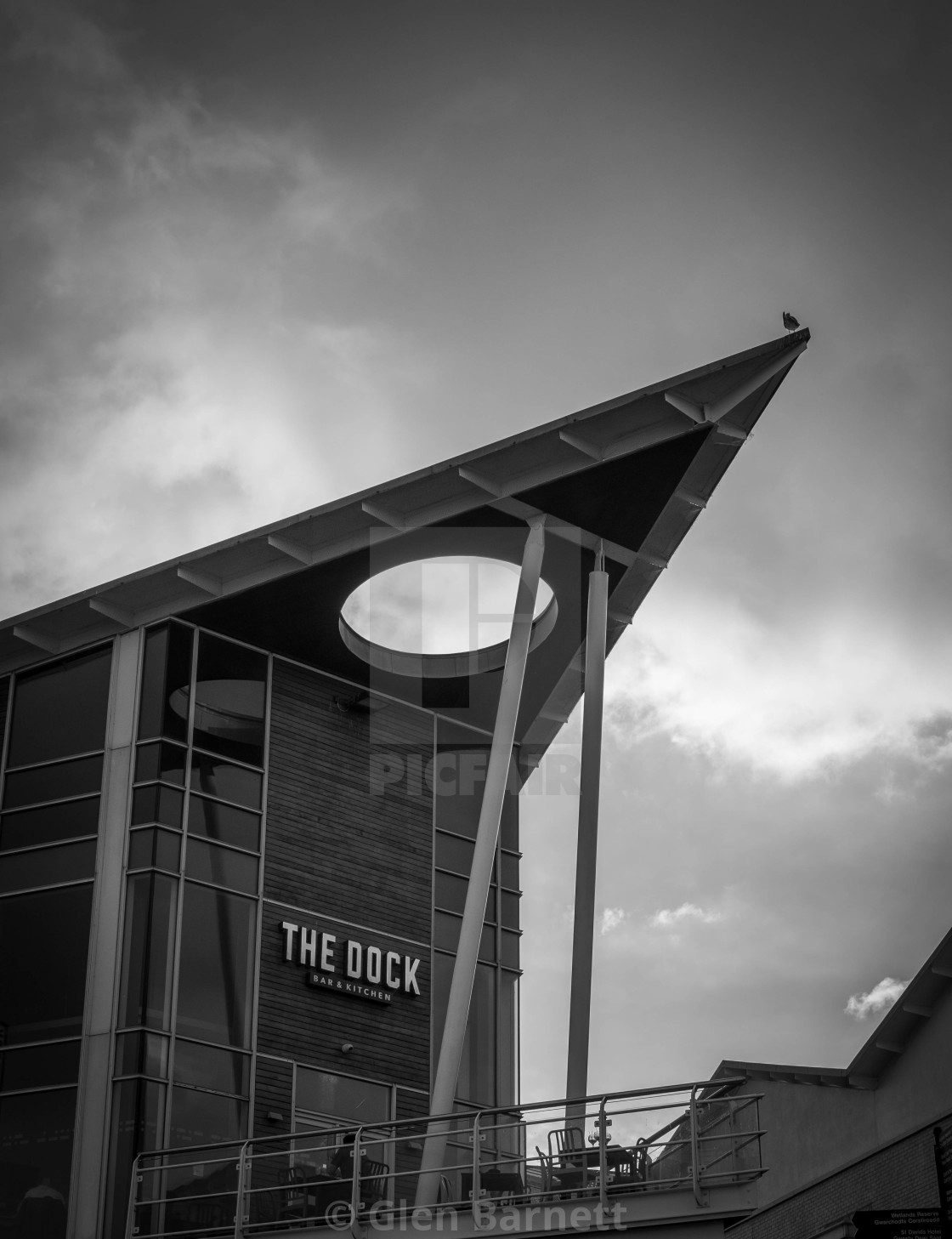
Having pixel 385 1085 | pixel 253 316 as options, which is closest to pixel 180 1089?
pixel 385 1085

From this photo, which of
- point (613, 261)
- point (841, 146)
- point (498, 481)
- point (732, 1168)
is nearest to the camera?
point (732, 1168)

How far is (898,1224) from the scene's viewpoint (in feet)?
64.6

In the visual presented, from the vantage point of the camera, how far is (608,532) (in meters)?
22.3

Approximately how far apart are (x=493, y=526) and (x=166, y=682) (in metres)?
5.39

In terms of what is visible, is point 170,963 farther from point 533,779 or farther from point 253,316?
point 253,316

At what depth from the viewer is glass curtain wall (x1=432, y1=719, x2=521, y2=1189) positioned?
2347cm

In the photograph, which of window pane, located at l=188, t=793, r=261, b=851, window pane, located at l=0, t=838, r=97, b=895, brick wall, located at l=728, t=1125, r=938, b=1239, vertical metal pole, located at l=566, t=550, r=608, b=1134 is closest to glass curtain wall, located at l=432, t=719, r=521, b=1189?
vertical metal pole, located at l=566, t=550, r=608, b=1134

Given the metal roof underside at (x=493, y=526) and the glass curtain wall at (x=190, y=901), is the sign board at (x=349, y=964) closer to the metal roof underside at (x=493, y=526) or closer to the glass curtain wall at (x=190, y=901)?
the glass curtain wall at (x=190, y=901)

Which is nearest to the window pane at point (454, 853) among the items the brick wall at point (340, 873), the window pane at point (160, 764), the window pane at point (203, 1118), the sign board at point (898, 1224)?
the brick wall at point (340, 873)

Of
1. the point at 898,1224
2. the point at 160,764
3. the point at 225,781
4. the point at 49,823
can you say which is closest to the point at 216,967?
the point at 225,781

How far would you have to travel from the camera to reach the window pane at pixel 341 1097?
69.2ft

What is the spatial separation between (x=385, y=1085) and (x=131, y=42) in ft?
72.3

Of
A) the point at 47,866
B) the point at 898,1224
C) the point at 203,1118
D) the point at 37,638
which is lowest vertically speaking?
the point at 898,1224

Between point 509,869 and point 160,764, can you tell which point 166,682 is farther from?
point 509,869
